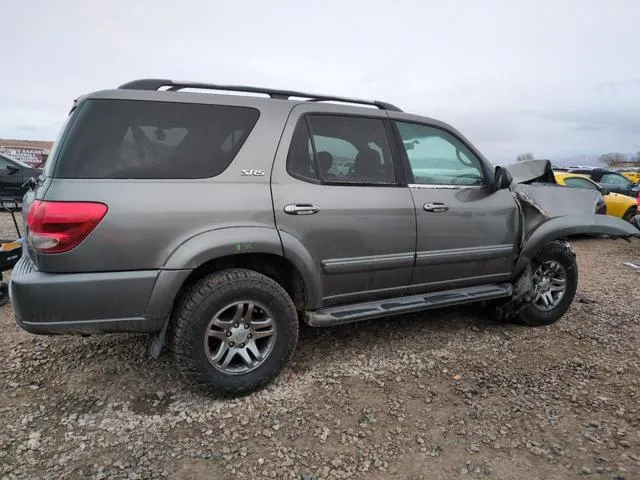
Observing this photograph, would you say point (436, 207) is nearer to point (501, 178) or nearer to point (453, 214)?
point (453, 214)

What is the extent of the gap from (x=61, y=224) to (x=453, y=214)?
8.62ft

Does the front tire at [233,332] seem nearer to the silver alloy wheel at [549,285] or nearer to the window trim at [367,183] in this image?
the window trim at [367,183]

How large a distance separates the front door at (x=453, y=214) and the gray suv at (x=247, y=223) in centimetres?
1

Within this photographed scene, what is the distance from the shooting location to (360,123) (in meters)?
3.30

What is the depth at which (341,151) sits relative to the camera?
3170 millimetres

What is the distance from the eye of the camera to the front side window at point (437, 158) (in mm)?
3432

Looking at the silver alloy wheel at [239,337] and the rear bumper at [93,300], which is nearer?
the rear bumper at [93,300]

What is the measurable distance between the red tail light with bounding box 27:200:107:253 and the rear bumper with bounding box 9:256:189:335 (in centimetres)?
16

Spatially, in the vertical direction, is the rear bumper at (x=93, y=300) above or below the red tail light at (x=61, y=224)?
below

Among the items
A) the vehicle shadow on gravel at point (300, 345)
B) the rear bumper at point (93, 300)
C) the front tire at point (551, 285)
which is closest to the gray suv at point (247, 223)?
the rear bumper at point (93, 300)

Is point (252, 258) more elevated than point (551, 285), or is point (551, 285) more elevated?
point (252, 258)

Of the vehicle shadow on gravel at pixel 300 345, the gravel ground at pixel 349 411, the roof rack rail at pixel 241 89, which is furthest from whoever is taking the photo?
the vehicle shadow on gravel at pixel 300 345

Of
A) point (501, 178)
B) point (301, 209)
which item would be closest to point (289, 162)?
point (301, 209)

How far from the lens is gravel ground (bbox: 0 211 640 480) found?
7.45ft
